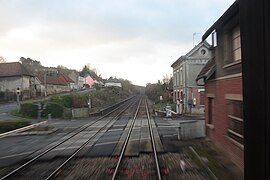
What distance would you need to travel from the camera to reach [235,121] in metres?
7.24

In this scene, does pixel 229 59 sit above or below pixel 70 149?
above

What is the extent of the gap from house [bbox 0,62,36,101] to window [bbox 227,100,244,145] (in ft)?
155

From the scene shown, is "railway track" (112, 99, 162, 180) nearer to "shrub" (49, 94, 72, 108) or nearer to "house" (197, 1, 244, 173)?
"house" (197, 1, 244, 173)

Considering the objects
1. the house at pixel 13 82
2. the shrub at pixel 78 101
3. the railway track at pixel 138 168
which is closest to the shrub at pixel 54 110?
the shrub at pixel 78 101

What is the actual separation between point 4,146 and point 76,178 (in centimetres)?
748

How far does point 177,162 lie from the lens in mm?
7906

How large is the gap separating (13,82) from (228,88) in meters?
49.6

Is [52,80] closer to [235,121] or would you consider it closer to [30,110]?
[30,110]

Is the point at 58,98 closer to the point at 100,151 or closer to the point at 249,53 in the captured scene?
the point at 100,151

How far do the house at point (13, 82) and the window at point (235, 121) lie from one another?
155 ft

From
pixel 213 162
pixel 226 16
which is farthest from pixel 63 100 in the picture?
pixel 226 16

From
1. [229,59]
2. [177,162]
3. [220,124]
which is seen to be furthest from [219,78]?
[177,162]

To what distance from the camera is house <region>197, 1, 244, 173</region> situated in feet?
22.4

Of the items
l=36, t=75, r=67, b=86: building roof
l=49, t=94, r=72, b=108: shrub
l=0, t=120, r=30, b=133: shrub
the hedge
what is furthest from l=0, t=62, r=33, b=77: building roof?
l=0, t=120, r=30, b=133: shrub
